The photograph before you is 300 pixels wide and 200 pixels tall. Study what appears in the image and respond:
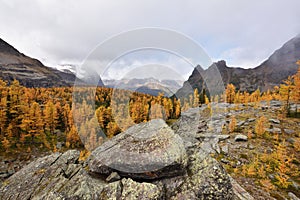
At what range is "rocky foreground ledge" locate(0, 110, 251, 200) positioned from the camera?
852 cm

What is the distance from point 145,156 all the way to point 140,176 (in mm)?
1241

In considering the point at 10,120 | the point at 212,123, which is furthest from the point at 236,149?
the point at 10,120

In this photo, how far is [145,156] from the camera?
9508mm

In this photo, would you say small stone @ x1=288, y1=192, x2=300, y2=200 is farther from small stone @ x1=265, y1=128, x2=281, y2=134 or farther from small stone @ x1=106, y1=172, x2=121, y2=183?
small stone @ x1=106, y1=172, x2=121, y2=183

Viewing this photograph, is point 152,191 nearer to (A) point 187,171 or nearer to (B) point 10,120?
(A) point 187,171

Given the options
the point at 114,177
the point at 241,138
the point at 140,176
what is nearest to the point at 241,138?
the point at 241,138

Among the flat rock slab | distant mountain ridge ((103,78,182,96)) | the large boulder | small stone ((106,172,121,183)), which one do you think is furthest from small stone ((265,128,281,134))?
small stone ((106,172,121,183))

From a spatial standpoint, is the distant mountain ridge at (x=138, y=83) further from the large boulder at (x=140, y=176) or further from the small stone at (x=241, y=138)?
the small stone at (x=241, y=138)

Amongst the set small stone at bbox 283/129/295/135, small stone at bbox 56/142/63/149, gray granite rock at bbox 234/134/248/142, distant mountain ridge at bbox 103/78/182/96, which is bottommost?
small stone at bbox 56/142/63/149

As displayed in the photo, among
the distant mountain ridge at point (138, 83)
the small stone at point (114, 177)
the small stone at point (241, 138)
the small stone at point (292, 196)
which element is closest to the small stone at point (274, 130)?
the small stone at point (241, 138)

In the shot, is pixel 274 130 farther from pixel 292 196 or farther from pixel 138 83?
pixel 138 83

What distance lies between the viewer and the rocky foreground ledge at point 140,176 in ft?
27.9

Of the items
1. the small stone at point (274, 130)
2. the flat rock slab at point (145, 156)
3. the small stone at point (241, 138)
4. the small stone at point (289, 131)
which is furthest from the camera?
the small stone at point (274, 130)

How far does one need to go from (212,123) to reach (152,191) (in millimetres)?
28524
